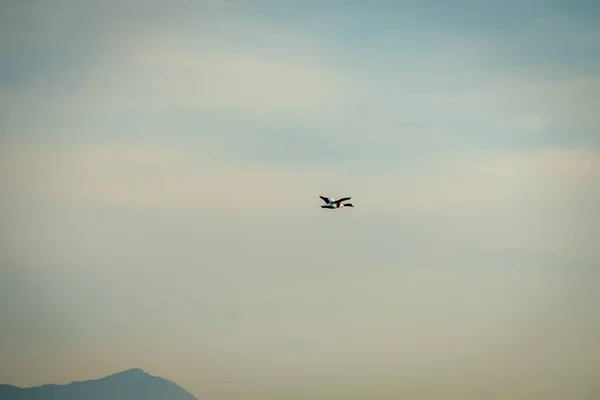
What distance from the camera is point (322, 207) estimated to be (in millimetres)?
136250
